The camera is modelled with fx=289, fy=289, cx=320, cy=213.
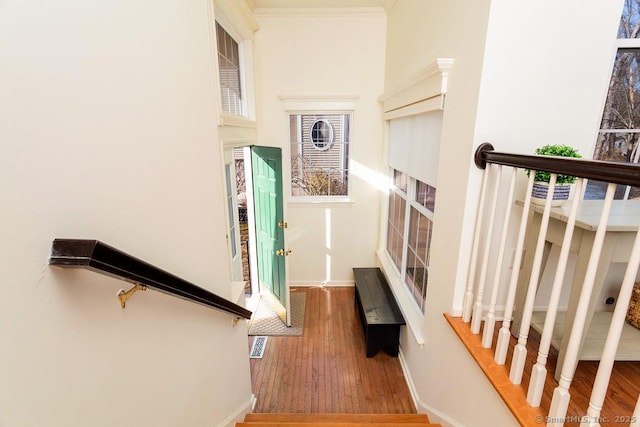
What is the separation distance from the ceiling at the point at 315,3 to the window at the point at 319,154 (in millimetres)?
1209

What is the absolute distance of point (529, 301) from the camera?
3.72ft

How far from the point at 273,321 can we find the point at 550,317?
10.1 ft

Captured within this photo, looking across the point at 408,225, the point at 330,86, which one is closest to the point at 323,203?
the point at 408,225

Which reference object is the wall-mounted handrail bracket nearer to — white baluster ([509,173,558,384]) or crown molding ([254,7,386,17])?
white baluster ([509,173,558,384])

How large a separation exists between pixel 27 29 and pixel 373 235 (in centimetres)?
385

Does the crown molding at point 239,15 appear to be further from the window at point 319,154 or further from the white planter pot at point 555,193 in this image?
the white planter pot at point 555,193

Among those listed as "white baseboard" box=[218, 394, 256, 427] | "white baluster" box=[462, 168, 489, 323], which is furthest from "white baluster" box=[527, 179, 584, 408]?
"white baseboard" box=[218, 394, 256, 427]

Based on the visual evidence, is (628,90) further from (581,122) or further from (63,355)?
(63,355)

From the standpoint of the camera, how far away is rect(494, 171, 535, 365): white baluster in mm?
1181

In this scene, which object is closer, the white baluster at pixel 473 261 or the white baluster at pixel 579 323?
the white baluster at pixel 579 323

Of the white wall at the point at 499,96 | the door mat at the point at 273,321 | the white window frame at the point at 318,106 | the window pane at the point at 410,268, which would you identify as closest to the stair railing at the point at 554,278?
the white wall at the point at 499,96

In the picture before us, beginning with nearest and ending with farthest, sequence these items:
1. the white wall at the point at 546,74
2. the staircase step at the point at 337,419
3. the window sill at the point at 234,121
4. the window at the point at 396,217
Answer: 1. the white wall at the point at 546,74
2. the staircase step at the point at 337,419
3. the window sill at the point at 234,121
4. the window at the point at 396,217

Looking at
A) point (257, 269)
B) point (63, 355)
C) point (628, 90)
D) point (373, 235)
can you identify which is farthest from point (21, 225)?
point (373, 235)

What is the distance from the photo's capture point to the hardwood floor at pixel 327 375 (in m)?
2.48
